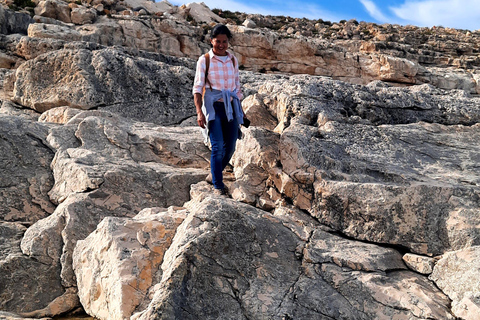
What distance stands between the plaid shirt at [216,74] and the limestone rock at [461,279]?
325cm

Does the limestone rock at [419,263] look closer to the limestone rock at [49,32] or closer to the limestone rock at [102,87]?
the limestone rock at [102,87]

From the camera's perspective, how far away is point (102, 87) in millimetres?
8805

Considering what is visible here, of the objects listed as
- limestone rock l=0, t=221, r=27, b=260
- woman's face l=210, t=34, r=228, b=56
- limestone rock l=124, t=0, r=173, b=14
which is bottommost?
limestone rock l=0, t=221, r=27, b=260

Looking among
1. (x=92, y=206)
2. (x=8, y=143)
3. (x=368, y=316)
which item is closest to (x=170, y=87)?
(x=8, y=143)

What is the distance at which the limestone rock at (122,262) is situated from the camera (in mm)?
3609

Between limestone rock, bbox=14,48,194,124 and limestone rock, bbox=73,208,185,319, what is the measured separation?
4.82 m

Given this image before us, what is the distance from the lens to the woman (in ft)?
17.1

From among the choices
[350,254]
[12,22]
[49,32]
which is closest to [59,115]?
[350,254]

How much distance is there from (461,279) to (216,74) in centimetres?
358

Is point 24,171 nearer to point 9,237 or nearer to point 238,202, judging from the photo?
point 9,237

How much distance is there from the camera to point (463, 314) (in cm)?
341

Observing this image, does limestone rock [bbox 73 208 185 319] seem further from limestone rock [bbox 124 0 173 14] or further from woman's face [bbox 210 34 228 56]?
limestone rock [bbox 124 0 173 14]

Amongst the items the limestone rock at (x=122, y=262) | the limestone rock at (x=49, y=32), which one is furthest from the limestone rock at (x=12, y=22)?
the limestone rock at (x=122, y=262)

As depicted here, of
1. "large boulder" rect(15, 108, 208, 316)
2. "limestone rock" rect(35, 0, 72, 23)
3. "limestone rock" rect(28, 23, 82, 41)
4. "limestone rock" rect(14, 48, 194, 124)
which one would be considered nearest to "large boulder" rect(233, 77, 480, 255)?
"large boulder" rect(15, 108, 208, 316)
